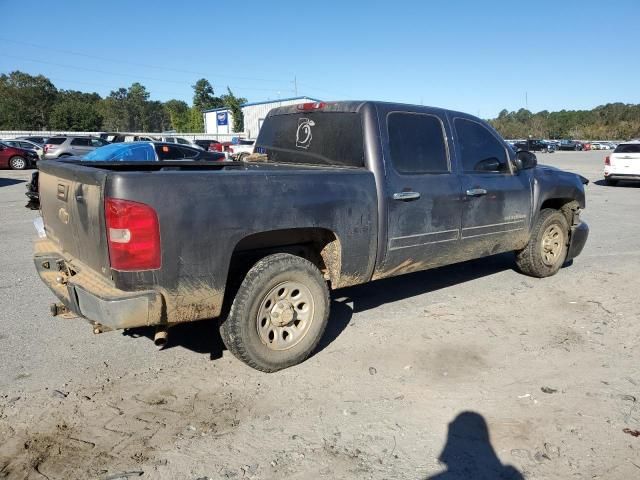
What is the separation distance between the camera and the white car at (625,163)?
17.8 metres

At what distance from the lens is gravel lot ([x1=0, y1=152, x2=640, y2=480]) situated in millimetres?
2762

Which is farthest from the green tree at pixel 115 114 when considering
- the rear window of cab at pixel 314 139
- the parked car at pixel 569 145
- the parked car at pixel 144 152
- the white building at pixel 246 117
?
the rear window of cab at pixel 314 139

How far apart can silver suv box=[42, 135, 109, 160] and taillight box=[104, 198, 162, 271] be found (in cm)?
2296

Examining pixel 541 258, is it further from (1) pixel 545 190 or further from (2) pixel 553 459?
(2) pixel 553 459

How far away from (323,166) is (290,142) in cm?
68

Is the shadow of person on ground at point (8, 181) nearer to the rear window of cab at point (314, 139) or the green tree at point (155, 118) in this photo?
the rear window of cab at point (314, 139)

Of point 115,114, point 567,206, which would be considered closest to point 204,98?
point 115,114

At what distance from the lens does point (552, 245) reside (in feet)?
20.4

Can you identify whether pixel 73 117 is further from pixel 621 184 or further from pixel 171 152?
pixel 621 184

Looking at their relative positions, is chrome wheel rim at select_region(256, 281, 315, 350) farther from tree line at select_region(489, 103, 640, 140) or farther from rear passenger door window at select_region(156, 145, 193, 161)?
tree line at select_region(489, 103, 640, 140)

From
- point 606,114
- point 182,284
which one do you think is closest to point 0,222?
point 182,284

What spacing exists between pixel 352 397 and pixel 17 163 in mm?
26840

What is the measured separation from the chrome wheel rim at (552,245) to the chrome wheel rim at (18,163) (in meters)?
26.0

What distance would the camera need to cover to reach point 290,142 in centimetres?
496
